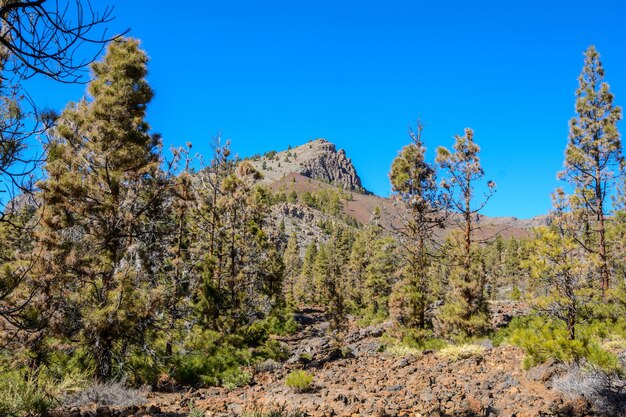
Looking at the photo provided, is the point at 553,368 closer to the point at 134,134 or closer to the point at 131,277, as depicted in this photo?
the point at 131,277

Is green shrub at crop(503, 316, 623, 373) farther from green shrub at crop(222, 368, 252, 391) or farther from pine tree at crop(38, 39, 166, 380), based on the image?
pine tree at crop(38, 39, 166, 380)

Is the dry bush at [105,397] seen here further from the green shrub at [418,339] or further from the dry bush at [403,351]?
the green shrub at [418,339]

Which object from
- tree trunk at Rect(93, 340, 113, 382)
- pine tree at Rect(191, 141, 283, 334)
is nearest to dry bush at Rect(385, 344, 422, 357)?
pine tree at Rect(191, 141, 283, 334)

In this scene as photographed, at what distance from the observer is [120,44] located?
11.1 m

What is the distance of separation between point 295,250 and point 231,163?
58.9m

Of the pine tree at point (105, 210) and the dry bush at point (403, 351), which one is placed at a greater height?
the pine tree at point (105, 210)

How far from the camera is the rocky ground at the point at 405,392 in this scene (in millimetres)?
6547

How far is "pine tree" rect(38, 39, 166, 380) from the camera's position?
29.3 ft

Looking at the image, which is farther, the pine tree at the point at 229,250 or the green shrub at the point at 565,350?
the pine tree at the point at 229,250

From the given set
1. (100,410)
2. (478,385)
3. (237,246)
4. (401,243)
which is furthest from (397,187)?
(100,410)

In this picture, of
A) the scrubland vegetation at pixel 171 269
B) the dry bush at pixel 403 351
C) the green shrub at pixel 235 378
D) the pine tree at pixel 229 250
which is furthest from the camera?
the pine tree at pixel 229 250

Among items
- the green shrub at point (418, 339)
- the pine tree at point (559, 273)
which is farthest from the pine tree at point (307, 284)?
the pine tree at point (559, 273)

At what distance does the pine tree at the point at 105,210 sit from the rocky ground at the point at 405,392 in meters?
1.97

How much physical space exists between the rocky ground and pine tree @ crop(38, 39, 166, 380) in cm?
197
